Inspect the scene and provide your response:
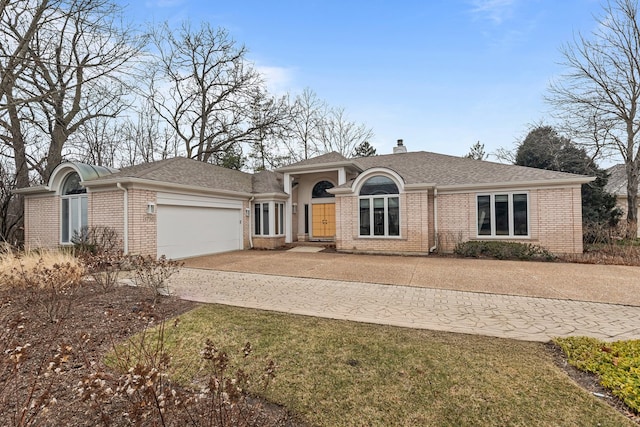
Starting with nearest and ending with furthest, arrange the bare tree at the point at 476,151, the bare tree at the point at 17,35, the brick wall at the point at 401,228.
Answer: the bare tree at the point at 17,35 < the brick wall at the point at 401,228 < the bare tree at the point at 476,151

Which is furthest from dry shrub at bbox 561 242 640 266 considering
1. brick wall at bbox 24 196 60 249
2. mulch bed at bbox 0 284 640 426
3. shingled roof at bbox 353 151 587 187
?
brick wall at bbox 24 196 60 249

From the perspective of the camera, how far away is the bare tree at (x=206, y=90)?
76.4ft

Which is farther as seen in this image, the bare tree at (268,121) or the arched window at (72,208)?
the bare tree at (268,121)

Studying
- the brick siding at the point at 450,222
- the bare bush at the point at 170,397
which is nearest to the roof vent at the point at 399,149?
the brick siding at the point at 450,222

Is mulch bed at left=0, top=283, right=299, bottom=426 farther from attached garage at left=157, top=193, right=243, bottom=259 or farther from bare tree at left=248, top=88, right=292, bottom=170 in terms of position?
bare tree at left=248, top=88, right=292, bottom=170

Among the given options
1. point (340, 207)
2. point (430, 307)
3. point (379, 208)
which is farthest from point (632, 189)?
point (430, 307)

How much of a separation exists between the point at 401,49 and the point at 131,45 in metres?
10.4

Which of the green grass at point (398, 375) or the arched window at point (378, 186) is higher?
the arched window at point (378, 186)

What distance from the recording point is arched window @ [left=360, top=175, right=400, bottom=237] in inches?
531

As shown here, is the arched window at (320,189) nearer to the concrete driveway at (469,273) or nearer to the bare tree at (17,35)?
the concrete driveway at (469,273)

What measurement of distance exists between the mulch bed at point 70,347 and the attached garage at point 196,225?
4706 mm

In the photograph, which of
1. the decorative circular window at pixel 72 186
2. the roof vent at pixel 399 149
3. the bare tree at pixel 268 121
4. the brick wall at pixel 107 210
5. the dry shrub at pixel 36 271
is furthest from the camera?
the bare tree at pixel 268 121

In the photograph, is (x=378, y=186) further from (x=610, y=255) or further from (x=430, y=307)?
(x=610, y=255)

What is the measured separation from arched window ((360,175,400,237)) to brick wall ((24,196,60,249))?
13107 millimetres
